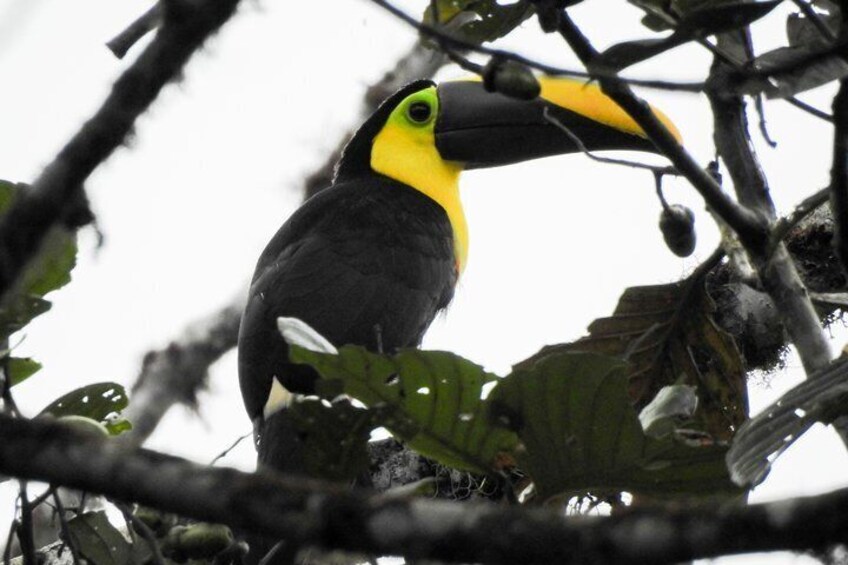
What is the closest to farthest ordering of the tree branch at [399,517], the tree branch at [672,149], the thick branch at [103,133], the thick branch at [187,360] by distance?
the tree branch at [399,517], the thick branch at [103,133], the tree branch at [672,149], the thick branch at [187,360]

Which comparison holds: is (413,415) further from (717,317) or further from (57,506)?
(717,317)

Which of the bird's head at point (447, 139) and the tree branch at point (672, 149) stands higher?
the bird's head at point (447, 139)

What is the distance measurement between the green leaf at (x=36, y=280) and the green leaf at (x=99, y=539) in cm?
43

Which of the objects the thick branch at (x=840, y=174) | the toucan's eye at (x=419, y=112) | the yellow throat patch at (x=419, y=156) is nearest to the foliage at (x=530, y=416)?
the thick branch at (x=840, y=174)

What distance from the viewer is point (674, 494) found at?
175cm

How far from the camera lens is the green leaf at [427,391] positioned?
169cm

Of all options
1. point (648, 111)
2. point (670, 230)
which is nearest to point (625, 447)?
point (648, 111)

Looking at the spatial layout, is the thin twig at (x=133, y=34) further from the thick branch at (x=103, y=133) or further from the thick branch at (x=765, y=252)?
the thick branch at (x=765, y=252)

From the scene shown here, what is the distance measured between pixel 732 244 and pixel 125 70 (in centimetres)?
124

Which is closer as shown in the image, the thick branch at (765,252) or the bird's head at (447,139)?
the thick branch at (765,252)

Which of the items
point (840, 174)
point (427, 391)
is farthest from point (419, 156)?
point (840, 174)

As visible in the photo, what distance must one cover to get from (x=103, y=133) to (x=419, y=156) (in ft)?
12.3

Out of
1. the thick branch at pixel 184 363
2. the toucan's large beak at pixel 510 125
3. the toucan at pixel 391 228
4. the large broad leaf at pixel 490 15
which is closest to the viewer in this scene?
the large broad leaf at pixel 490 15

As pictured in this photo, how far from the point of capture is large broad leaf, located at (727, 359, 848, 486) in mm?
1683
